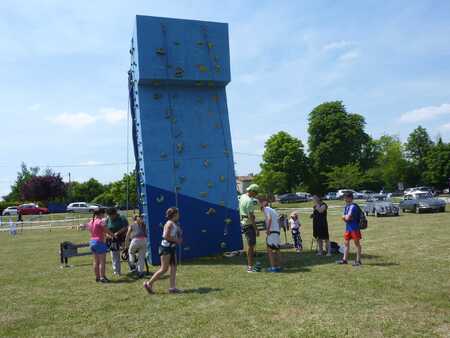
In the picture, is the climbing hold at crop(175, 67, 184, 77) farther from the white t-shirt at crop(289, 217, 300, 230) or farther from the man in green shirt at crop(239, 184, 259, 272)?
the white t-shirt at crop(289, 217, 300, 230)

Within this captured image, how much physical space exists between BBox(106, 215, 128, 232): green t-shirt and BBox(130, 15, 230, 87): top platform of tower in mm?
3953

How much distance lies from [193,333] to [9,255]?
41.6 feet

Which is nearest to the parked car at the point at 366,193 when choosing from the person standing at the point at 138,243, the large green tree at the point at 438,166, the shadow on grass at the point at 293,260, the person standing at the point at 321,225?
the large green tree at the point at 438,166

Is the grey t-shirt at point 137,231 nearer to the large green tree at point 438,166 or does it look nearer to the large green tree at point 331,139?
the large green tree at point 331,139

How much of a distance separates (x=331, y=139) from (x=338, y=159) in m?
3.15

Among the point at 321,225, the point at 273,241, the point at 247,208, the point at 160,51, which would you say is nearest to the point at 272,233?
the point at 273,241

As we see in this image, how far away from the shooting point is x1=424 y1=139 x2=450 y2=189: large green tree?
61.3 metres

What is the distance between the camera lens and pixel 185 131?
41.9 ft

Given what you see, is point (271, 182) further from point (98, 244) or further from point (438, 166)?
point (98, 244)

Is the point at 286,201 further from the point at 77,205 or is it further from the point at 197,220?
the point at 197,220

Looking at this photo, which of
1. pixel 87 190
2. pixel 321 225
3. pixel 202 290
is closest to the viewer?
pixel 202 290

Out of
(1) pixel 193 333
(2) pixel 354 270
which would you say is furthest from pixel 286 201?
(1) pixel 193 333

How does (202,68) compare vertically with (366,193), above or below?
above

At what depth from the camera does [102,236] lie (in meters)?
9.72
